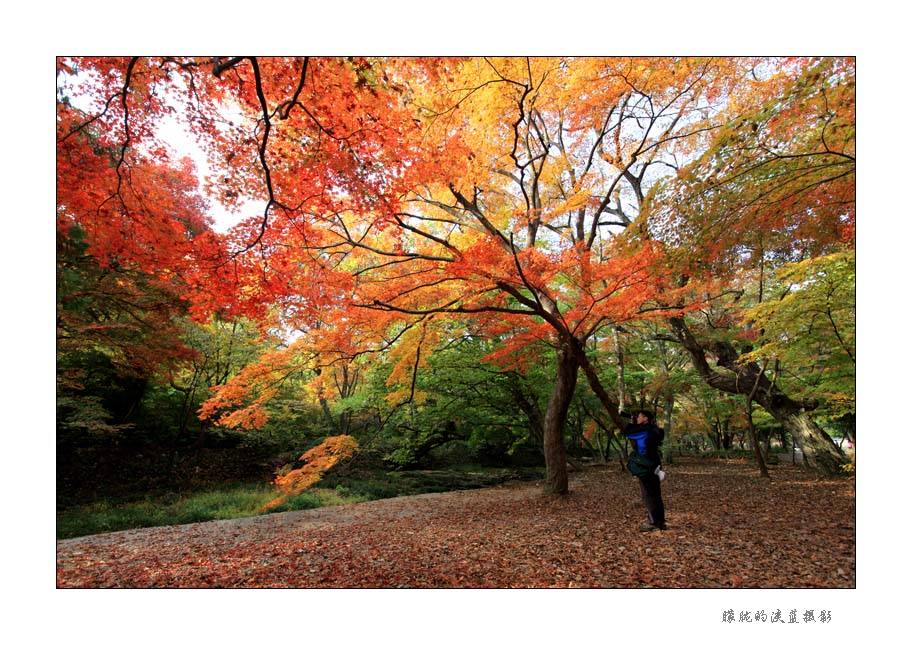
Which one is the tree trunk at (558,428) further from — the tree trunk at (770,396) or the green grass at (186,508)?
the green grass at (186,508)

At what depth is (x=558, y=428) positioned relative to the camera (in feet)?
18.3

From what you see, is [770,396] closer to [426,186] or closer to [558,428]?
[558,428]

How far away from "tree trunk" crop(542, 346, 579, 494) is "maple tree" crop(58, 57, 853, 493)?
31mm

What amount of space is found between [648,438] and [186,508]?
808 centimetres

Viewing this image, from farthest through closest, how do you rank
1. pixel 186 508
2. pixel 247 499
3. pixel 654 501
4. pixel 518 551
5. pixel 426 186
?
1. pixel 247 499
2. pixel 186 508
3. pixel 426 186
4. pixel 654 501
5. pixel 518 551

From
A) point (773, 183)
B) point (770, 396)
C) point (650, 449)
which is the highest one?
point (773, 183)

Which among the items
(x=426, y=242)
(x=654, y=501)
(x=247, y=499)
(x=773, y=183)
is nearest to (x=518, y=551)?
(x=654, y=501)

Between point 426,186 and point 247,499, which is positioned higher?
point 426,186

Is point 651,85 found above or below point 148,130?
above

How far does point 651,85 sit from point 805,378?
5836mm

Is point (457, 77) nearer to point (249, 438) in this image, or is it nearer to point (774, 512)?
point (774, 512)

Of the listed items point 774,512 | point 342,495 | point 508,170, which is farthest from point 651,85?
point 342,495

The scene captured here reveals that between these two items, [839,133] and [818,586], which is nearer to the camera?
[818,586]

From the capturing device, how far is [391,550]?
3.12m
